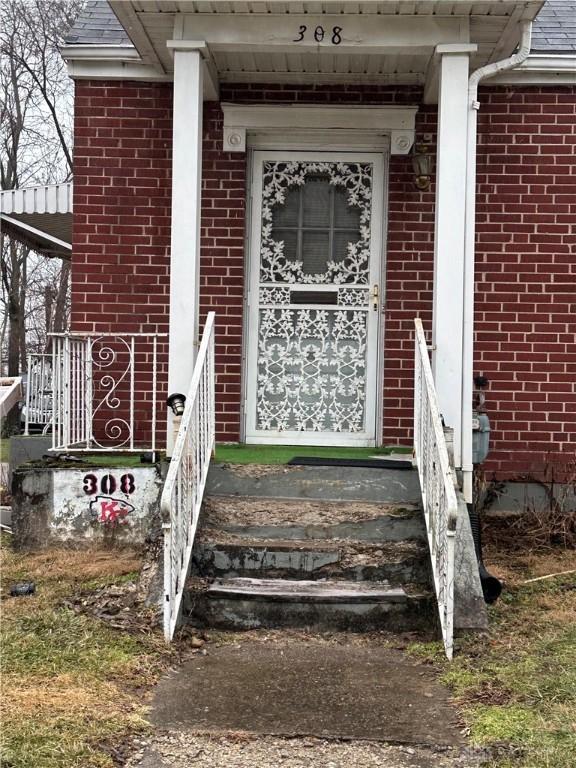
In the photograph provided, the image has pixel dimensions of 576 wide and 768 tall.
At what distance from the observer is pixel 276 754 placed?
3285 mm

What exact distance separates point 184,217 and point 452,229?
1.70 meters

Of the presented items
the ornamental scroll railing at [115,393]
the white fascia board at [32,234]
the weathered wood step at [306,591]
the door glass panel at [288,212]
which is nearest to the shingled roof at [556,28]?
the door glass panel at [288,212]

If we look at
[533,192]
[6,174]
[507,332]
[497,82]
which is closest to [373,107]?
[497,82]

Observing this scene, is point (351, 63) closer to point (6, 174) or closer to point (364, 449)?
point (364, 449)

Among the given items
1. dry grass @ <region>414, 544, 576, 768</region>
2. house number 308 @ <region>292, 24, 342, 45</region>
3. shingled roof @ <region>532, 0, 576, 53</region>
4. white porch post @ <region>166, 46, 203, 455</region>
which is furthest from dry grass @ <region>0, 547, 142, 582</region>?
shingled roof @ <region>532, 0, 576, 53</region>

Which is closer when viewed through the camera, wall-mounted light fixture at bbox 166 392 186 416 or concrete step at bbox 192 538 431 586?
concrete step at bbox 192 538 431 586

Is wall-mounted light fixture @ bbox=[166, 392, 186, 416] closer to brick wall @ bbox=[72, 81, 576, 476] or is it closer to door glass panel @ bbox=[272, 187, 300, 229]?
brick wall @ bbox=[72, 81, 576, 476]

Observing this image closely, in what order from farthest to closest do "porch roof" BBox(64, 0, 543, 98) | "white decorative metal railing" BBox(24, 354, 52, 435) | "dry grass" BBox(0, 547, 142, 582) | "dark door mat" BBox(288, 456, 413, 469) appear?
"white decorative metal railing" BBox(24, 354, 52, 435) → "dark door mat" BBox(288, 456, 413, 469) → "porch roof" BBox(64, 0, 543, 98) → "dry grass" BBox(0, 547, 142, 582)

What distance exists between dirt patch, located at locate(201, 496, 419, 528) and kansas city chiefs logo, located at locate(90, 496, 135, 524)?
2.21 feet

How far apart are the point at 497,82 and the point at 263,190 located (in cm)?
198

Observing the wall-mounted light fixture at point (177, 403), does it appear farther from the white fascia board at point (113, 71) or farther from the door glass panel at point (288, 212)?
the white fascia board at point (113, 71)

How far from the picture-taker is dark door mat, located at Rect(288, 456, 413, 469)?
5.80 metres

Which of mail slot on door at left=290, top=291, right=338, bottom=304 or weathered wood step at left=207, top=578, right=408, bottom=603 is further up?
mail slot on door at left=290, top=291, right=338, bottom=304

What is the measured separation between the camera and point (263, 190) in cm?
717
